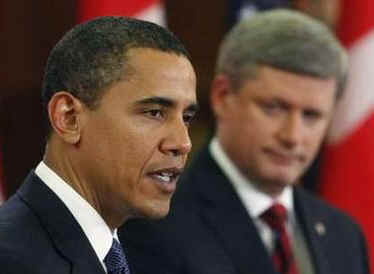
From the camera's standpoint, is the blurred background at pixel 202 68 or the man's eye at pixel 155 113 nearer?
the man's eye at pixel 155 113

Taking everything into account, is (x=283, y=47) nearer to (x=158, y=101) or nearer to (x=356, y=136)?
(x=356, y=136)

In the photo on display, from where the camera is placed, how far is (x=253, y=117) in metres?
2.80

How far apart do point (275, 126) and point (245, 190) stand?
186 mm

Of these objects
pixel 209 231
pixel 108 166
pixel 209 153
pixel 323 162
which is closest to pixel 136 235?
pixel 209 231

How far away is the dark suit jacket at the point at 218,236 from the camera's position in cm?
249

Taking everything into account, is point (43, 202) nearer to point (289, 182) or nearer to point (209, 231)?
point (209, 231)

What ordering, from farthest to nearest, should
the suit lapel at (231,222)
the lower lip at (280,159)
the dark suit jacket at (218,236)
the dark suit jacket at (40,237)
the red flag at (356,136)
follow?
1. the red flag at (356,136)
2. the lower lip at (280,159)
3. the suit lapel at (231,222)
4. the dark suit jacket at (218,236)
5. the dark suit jacket at (40,237)

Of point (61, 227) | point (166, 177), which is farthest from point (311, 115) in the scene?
point (61, 227)

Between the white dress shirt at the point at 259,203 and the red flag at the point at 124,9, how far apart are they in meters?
0.63

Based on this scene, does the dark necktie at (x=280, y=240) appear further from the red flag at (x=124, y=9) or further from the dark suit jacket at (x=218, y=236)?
the red flag at (x=124, y=9)

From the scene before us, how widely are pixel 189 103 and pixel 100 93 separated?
16cm

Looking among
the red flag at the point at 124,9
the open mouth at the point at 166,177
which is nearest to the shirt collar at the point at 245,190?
the red flag at the point at 124,9

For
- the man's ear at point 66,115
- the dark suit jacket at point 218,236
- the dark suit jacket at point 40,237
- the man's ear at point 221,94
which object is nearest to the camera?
the dark suit jacket at point 40,237

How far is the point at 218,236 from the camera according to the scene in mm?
2643
